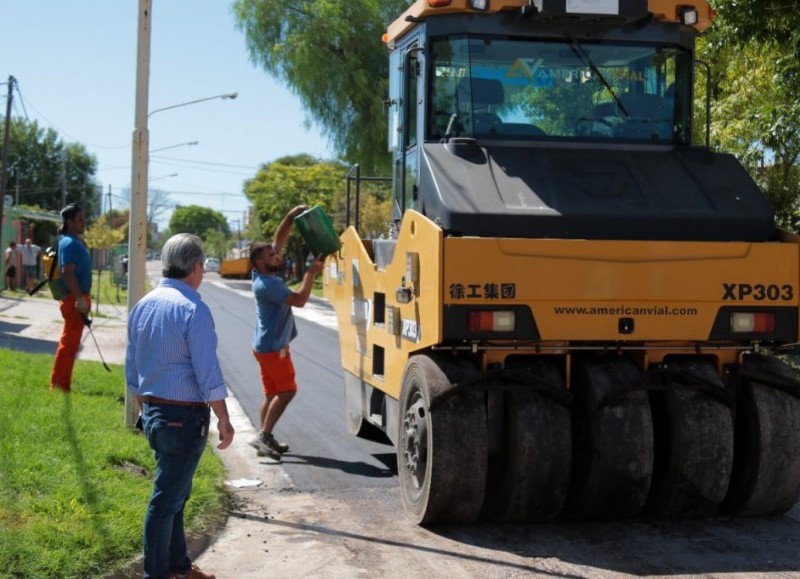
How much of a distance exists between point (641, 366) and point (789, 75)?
265 inches

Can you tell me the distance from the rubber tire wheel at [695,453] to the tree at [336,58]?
28686mm

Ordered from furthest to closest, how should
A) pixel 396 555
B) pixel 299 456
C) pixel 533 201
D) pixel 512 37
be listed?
1. pixel 299 456
2. pixel 512 37
3. pixel 533 201
4. pixel 396 555

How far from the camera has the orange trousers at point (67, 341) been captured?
10.4 metres

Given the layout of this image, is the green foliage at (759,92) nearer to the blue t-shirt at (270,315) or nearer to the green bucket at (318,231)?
the green bucket at (318,231)

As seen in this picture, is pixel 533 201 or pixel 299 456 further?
pixel 299 456

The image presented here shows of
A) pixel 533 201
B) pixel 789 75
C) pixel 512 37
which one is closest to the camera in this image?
pixel 533 201

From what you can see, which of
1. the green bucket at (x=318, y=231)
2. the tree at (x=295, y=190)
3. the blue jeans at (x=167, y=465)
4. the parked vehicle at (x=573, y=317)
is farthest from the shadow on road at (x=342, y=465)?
the tree at (x=295, y=190)

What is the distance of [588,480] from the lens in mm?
6715

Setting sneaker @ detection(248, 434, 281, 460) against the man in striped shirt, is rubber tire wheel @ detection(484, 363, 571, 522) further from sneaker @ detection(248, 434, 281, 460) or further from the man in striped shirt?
sneaker @ detection(248, 434, 281, 460)

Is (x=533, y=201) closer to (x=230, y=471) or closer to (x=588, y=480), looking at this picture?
(x=588, y=480)

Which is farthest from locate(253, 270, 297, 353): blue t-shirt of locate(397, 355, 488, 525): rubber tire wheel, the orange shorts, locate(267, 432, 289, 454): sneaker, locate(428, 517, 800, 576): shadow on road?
locate(428, 517, 800, 576): shadow on road

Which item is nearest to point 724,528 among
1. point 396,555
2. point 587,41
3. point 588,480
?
point 588,480

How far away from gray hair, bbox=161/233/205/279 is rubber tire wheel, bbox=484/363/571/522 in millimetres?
2203

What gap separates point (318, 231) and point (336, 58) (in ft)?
92.9
